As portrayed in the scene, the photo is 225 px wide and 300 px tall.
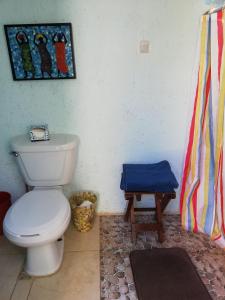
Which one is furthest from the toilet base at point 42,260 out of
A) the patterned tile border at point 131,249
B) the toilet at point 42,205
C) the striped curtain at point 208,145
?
the striped curtain at point 208,145

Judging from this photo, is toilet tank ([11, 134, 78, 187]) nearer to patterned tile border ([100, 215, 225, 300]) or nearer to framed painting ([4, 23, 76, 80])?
framed painting ([4, 23, 76, 80])

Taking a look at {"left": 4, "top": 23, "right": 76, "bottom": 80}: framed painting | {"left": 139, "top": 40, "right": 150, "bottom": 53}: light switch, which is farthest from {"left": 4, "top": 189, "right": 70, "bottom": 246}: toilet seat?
{"left": 139, "top": 40, "right": 150, "bottom": 53}: light switch

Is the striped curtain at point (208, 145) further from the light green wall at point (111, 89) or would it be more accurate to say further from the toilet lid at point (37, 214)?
the toilet lid at point (37, 214)

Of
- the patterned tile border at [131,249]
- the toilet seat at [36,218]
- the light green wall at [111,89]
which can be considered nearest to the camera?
the toilet seat at [36,218]

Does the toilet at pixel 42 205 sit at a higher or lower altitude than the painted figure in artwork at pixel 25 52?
lower

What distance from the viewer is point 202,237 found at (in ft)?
5.36

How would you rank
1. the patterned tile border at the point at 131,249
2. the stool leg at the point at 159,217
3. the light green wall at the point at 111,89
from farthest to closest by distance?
Answer: the stool leg at the point at 159,217 < the light green wall at the point at 111,89 < the patterned tile border at the point at 131,249

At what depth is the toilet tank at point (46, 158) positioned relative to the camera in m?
1.48

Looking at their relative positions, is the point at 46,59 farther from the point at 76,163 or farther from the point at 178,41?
the point at 178,41

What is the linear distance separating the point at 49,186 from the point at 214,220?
3.99ft

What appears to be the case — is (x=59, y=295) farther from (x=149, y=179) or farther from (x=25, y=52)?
(x=25, y=52)

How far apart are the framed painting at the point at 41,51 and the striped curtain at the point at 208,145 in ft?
2.84

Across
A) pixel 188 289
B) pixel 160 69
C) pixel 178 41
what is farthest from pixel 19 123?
pixel 188 289

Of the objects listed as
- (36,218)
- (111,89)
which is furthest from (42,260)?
(111,89)
